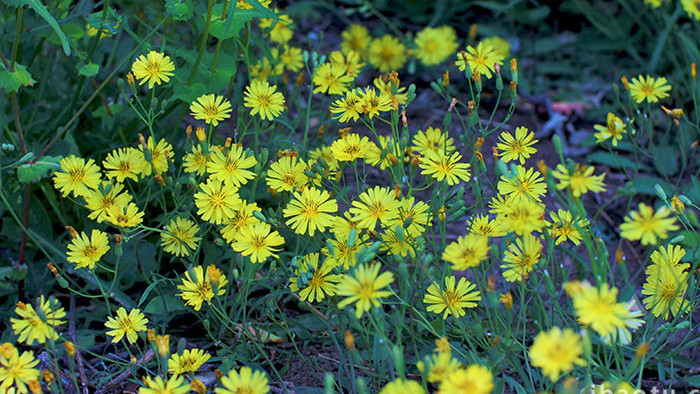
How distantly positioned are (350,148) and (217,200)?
0.43 metres

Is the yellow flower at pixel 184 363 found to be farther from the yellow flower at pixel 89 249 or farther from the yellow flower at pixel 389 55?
the yellow flower at pixel 389 55

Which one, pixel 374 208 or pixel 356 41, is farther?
pixel 356 41

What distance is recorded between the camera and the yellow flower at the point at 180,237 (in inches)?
84.3

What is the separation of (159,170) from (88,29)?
0.80m

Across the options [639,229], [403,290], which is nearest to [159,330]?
[403,290]

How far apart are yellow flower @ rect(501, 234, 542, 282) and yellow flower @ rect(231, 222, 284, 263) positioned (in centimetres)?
64

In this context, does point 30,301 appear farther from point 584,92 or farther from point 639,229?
point 584,92

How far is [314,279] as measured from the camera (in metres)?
2.04

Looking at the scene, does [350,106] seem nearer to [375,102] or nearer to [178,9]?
[375,102]

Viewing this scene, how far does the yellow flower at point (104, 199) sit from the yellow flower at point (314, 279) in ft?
1.86

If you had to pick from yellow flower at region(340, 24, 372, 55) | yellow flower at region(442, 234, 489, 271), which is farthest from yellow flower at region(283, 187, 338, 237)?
yellow flower at region(340, 24, 372, 55)

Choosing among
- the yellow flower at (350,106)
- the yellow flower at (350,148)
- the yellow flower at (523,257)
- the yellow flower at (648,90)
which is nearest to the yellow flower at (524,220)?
the yellow flower at (523,257)

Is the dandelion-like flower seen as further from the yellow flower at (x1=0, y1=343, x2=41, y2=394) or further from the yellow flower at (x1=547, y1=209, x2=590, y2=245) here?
the yellow flower at (x1=547, y1=209, x2=590, y2=245)

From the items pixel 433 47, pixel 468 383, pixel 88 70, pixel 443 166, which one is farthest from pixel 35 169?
pixel 433 47
